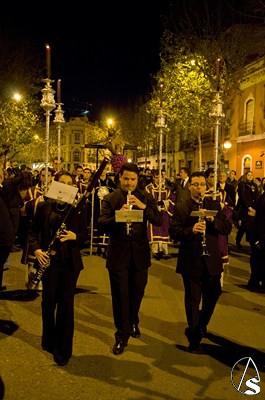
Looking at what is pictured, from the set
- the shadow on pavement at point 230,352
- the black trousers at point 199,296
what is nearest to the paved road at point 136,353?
the shadow on pavement at point 230,352

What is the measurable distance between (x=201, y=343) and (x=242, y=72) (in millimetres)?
27871

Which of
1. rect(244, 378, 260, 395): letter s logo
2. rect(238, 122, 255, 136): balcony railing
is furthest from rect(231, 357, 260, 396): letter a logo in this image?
rect(238, 122, 255, 136): balcony railing

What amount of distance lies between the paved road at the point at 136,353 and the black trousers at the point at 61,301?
0.24 metres

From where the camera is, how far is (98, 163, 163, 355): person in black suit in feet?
16.7

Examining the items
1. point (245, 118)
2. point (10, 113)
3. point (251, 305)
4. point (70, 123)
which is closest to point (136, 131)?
point (245, 118)

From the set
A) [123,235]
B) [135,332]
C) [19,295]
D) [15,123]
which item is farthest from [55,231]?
[15,123]

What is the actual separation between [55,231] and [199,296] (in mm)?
1758

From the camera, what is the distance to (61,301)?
Result: 15.4 ft

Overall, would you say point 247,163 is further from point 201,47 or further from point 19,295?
point 19,295

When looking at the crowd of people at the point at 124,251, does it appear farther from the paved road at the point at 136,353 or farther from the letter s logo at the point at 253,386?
the letter s logo at the point at 253,386

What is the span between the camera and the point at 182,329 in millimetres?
5949

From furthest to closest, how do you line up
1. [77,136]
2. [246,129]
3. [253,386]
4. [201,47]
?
[77,136] → [246,129] → [201,47] → [253,386]

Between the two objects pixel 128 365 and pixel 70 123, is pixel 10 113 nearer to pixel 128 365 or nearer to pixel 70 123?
pixel 128 365

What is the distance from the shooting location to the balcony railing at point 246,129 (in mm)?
31844
